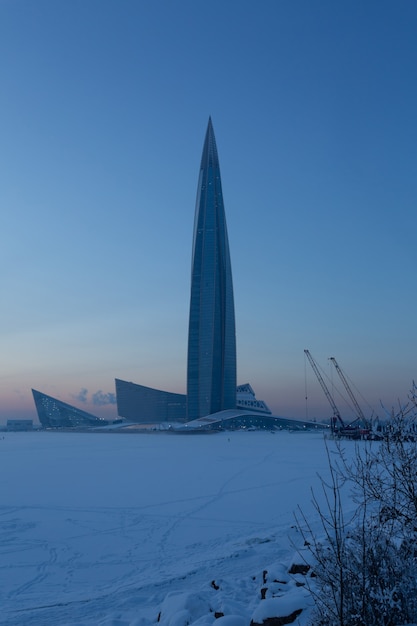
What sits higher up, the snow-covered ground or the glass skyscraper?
the glass skyscraper

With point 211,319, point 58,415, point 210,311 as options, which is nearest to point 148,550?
point 211,319

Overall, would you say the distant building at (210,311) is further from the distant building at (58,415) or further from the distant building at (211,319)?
the distant building at (58,415)

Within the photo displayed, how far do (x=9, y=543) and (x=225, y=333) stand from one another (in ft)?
437

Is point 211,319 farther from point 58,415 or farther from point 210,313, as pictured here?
point 58,415

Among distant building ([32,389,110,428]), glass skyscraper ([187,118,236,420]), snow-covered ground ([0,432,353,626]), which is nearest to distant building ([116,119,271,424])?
glass skyscraper ([187,118,236,420])

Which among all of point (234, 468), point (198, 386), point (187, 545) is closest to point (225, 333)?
point (198, 386)

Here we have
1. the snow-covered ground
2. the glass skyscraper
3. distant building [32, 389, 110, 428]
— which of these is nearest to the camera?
the snow-covered ground

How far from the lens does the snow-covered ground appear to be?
9.16 meters

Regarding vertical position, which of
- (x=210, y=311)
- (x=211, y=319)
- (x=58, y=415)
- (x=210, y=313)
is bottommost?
(x=58, y=415)

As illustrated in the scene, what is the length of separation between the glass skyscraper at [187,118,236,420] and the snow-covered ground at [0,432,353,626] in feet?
394

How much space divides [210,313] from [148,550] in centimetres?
13343

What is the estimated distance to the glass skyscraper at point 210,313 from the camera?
147m

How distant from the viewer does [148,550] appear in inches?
535

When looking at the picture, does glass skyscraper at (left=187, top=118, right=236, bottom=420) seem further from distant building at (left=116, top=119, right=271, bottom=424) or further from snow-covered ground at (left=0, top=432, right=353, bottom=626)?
snow-covered ground at (left=0, top=432, right=353, bottom=626)
